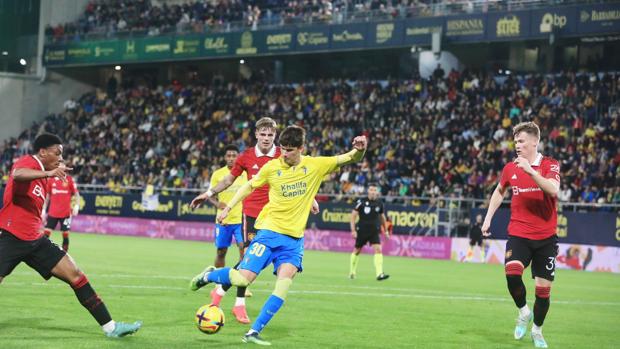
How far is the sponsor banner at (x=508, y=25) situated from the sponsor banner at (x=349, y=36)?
7.08 meters

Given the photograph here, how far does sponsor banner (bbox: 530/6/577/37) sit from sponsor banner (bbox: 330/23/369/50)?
373 inches

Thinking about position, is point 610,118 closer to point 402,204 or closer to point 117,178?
point 402,204

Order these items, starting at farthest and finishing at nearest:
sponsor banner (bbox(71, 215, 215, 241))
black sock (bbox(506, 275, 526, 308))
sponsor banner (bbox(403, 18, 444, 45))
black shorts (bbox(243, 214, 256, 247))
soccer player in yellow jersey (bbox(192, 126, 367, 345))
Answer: sponsor banner (bbox(403, 18, 444, 45)) → sponsor banner (bbox(71, 215, 215, 241)) → black shorts (bbox(243, 214, 256, 247)) → black sock (bbox(506, 275, 526, 308)) → soccer player in yellow jersey (bbox(192, 126, 367, 345))

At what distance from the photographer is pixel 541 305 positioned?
1199 centimetres

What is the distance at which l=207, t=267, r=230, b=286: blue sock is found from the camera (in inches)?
434

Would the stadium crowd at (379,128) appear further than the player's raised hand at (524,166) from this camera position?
Yes

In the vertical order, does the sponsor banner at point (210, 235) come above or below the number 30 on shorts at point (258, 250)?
below

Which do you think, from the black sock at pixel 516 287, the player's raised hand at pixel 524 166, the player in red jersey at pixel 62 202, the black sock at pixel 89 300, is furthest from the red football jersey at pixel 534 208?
the player in red jersey at pixel 62 202

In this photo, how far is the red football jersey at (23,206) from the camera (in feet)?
35.0

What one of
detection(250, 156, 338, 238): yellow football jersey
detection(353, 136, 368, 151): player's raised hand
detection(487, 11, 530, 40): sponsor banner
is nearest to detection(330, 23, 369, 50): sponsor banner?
detection(487, 11, 530, 40): sponsor banner

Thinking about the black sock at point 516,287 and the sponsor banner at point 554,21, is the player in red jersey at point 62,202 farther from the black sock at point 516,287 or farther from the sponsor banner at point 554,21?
the sponsor banner at point 554,21

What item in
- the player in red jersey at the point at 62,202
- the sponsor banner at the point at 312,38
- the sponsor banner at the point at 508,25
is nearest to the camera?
the player in red jersey at the point at 62,202

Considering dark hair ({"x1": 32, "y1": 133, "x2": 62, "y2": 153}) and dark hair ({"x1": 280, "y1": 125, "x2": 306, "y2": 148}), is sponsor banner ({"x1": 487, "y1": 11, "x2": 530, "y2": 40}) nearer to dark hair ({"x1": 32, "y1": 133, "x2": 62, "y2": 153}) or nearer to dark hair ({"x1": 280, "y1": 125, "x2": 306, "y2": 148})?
dark hair ({"x1": 280, "y1": 125, "x2": 306, "y2": 148})

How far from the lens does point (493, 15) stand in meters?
44.8
